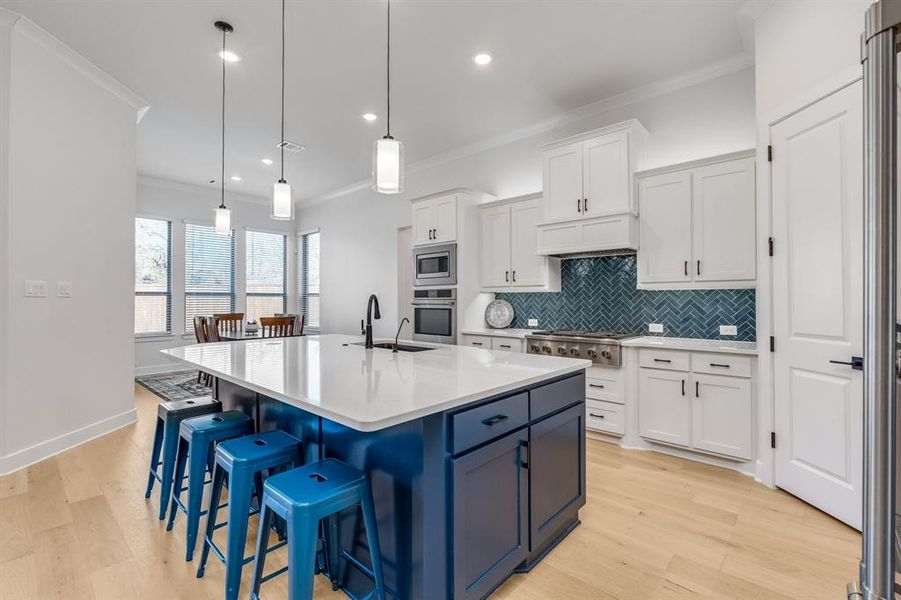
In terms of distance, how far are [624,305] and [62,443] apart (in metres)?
4.88

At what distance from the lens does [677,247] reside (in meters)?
3.39

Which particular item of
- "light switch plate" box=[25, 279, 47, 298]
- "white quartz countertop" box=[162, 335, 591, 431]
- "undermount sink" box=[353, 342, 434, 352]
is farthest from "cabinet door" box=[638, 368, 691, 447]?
"light switch plate" box=[25, 279, 47, 298]

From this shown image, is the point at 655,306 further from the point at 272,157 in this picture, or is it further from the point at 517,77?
the point at 272,157

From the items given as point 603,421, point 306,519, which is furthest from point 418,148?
point 306,519

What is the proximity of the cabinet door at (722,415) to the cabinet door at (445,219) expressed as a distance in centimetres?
279

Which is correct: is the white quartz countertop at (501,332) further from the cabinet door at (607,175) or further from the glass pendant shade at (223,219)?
the glass pendant shade at (223,219)

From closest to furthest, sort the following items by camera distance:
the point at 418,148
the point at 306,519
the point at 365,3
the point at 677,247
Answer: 1. the point at 306,519
2. the point at 365,3
3. the point at 677,247
4. the point at 418,148

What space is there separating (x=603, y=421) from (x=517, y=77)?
3.09 metres

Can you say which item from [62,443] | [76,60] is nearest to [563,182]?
[76,60]

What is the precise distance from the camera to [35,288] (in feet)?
10.4

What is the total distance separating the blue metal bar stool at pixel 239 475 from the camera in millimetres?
1571

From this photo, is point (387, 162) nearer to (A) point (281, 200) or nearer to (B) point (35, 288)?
(A) point (281, 200)

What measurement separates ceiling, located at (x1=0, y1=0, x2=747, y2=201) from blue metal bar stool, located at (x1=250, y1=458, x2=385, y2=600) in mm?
2887

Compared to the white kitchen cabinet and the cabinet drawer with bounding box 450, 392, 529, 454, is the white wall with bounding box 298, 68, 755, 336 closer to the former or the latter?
the white kitchen cabinet
